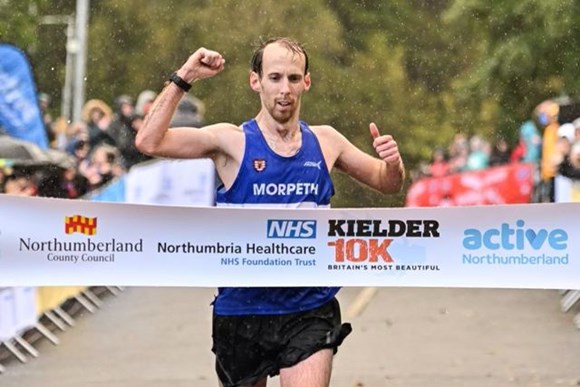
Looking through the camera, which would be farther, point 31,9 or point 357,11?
point 31,9

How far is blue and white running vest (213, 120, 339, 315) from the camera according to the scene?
5555mm

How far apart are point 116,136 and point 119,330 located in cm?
158

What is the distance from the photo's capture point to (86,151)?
10.7 m

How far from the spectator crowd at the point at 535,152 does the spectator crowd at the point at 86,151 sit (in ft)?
8.08

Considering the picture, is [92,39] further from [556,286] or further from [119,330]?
[556,286]

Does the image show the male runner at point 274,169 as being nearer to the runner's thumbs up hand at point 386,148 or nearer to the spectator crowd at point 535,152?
the runner's thumbs up hand at point 386,148

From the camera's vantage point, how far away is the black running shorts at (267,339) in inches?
217

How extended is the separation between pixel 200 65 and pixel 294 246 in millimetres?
873

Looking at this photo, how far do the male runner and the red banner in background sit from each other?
6.87m

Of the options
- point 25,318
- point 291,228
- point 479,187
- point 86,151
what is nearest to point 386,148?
point 291,228

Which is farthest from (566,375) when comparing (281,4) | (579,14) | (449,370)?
(281,4)

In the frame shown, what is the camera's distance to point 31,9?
9961 mm

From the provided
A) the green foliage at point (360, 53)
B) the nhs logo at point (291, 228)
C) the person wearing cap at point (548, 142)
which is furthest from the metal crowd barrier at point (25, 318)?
the nhs logo at point (291, 228)

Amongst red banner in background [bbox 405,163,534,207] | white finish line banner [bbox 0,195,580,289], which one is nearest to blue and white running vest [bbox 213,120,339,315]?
white finish line banner [bbox 0,195,580,289]
